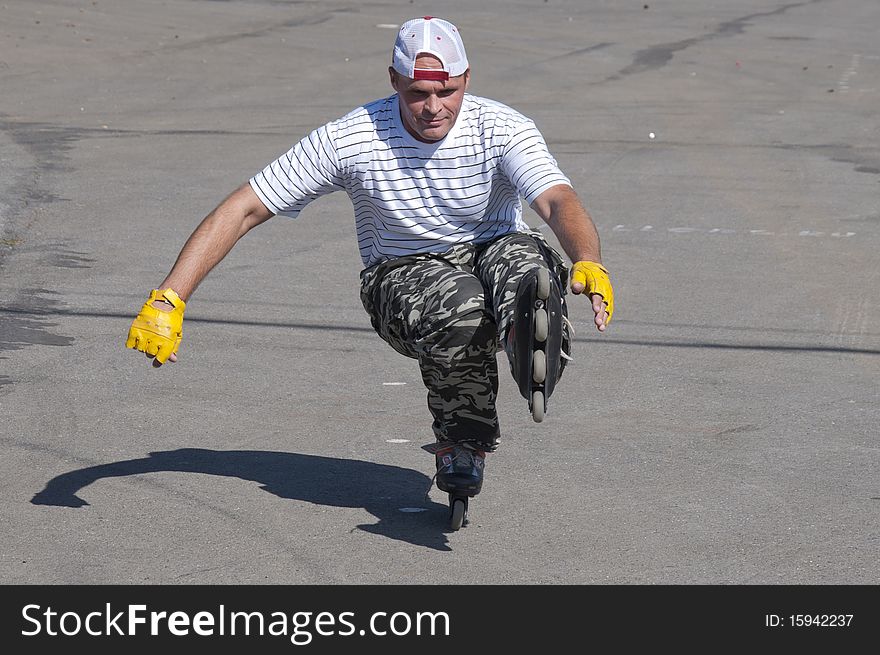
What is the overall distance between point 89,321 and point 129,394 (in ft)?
4.38

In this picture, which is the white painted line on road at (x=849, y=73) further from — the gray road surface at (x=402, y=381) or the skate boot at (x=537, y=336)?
the skate boot at (x=537, y=336)

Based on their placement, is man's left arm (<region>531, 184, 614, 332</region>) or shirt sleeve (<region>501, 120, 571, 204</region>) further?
shirt sleeve (<region>501, 120, 571, 204</region>)

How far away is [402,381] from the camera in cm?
696

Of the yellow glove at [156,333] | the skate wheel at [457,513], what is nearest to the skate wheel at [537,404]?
the skate wheel at [457,513]

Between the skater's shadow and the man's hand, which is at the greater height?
the man's hand

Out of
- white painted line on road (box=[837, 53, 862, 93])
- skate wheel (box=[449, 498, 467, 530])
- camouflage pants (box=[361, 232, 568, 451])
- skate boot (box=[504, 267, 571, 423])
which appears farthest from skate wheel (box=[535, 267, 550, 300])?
white painted line on road (box=[837, 53, 862, 93])

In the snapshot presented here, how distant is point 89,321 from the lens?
7883mm

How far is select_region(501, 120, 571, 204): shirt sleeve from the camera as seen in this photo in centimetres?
495

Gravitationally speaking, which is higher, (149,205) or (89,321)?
(149,205)

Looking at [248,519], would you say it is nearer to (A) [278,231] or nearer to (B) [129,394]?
(B) [129,394]

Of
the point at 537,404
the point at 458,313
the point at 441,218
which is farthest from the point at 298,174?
the point at 537,404

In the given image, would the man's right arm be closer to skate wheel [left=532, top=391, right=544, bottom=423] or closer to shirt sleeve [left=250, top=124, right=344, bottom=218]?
shirt sleeve [left=250, top=124, right=344, bottom=218]

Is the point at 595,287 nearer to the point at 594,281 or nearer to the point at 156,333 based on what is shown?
the point at 594,281

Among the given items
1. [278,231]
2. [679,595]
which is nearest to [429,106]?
[679,595]
